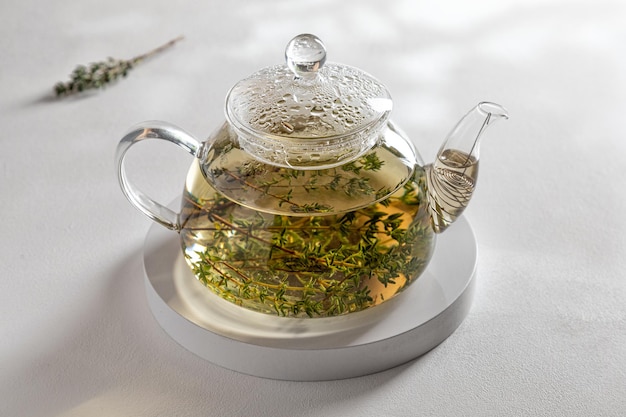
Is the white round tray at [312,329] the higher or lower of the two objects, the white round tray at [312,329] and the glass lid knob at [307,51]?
the lower

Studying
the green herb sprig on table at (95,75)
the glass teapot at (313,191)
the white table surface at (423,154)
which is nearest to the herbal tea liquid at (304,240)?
the glass teapot at (313,191)

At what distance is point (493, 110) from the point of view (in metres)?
1.00

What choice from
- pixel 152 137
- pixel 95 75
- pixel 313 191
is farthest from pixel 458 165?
pixel 95 75

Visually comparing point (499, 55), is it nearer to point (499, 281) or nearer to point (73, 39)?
point (499, 281)

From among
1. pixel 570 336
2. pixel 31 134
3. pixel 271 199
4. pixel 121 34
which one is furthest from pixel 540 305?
pixel 121 34

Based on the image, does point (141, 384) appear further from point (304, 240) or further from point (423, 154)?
point (423, 154)

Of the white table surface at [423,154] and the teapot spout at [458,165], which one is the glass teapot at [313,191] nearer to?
the teapot spout at [458,165]

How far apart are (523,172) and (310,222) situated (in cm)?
57

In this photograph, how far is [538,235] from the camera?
1274 millimetres

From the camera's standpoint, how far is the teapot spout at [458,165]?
3.29 feet

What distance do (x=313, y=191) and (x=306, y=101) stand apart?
0.11 meters

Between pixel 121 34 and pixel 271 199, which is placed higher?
pixel 271 199

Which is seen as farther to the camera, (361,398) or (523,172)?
(523,172)

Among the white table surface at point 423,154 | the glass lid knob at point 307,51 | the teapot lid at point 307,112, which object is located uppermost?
the glass lid knob at point 307,51
